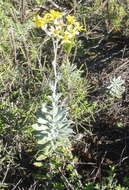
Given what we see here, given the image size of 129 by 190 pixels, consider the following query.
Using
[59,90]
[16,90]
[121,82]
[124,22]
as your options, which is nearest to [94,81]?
[121,82]

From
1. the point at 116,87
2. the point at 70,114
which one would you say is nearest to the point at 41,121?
the point at 70,114

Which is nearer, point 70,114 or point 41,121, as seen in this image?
point 41,121

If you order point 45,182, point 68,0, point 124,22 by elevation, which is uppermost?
point 68,0

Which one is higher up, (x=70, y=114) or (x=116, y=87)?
(x=116, y=87)

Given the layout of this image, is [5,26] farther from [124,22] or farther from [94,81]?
[124,22]

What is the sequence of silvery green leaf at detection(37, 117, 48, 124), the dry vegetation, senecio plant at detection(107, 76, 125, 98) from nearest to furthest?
silvery green leaf at detection(37, 117, 48, 124)
the dry vegetation
senecio plant at detection(107, 76, 125, 98)

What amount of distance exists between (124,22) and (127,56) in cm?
54

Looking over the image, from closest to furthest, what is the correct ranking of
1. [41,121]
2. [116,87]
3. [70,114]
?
[41,121], [70,114], [116,87]

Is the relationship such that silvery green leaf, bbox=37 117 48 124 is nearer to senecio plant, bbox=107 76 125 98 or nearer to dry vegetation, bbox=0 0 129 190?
dry vegetation, bbox=0 0 129 190

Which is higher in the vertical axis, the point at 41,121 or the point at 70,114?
the point at 41,121

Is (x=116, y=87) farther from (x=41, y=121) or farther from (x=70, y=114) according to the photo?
(x=41, y=121)

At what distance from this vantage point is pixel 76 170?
2.38 meters

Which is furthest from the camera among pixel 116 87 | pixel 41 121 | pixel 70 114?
pixel 116 87

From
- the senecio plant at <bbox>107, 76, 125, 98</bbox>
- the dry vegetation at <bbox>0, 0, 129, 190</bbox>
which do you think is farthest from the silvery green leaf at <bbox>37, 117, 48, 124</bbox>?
the senecio plant at <bbox>107, 76, 125, 98</bbox>
